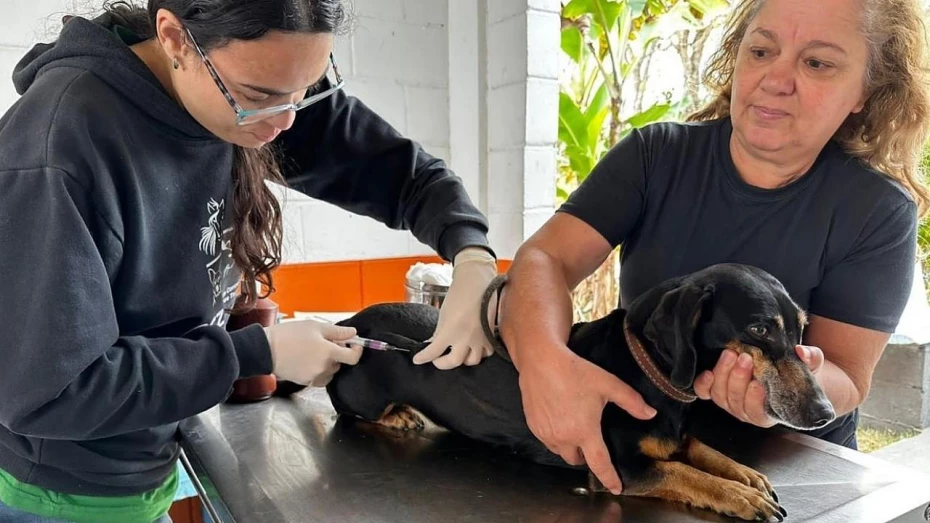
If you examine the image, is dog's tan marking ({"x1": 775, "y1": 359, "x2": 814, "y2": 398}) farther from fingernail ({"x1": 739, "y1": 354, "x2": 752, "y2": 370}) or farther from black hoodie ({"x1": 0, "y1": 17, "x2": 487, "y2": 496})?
black hoodie ({"x1": 0, "y1": 17, "x2": 487, "y2": 496})

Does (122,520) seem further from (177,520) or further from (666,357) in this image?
(666,357)

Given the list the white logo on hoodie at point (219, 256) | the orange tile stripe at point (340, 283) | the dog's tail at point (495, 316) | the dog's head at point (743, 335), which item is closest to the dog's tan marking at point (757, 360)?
the dog's head at point (743, 335)

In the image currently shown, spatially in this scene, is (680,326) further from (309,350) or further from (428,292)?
(428,292)

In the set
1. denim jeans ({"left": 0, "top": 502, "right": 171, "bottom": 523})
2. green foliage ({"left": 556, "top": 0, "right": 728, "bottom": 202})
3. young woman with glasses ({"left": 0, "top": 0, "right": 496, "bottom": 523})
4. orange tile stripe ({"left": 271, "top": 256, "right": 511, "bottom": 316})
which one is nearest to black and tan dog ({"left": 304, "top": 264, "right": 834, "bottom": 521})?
young woman with glasses ({"left": 0, "top": 0, "right": 496, "bottom": 523})

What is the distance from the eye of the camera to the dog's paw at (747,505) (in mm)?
842

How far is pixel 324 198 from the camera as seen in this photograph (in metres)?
1.42

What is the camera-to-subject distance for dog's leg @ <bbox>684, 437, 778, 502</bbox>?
0.90 metres

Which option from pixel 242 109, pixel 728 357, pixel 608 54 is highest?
pixel 608 54

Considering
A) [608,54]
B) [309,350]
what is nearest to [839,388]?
[309,350]

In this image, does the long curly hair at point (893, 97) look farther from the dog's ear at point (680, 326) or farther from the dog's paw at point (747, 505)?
the dog's paw at point (747, 505)

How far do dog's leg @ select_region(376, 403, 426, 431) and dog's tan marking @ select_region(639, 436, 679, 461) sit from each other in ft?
1.35

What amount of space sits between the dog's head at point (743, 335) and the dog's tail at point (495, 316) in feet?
0.88

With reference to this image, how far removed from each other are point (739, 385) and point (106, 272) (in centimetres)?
84

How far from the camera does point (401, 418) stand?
3.92 feet
